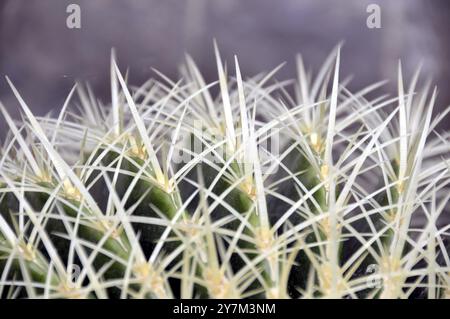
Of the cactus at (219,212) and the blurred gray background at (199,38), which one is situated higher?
the blurred gray background at (199,38)

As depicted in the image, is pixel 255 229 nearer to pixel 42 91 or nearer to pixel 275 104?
pixel 275 104

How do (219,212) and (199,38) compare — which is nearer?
(219,212)

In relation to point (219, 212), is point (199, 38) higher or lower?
higher

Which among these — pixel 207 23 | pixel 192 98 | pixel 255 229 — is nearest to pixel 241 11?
pixel 207 23

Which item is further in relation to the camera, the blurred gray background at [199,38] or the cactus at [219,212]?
the blurred gray background at [199,38]
